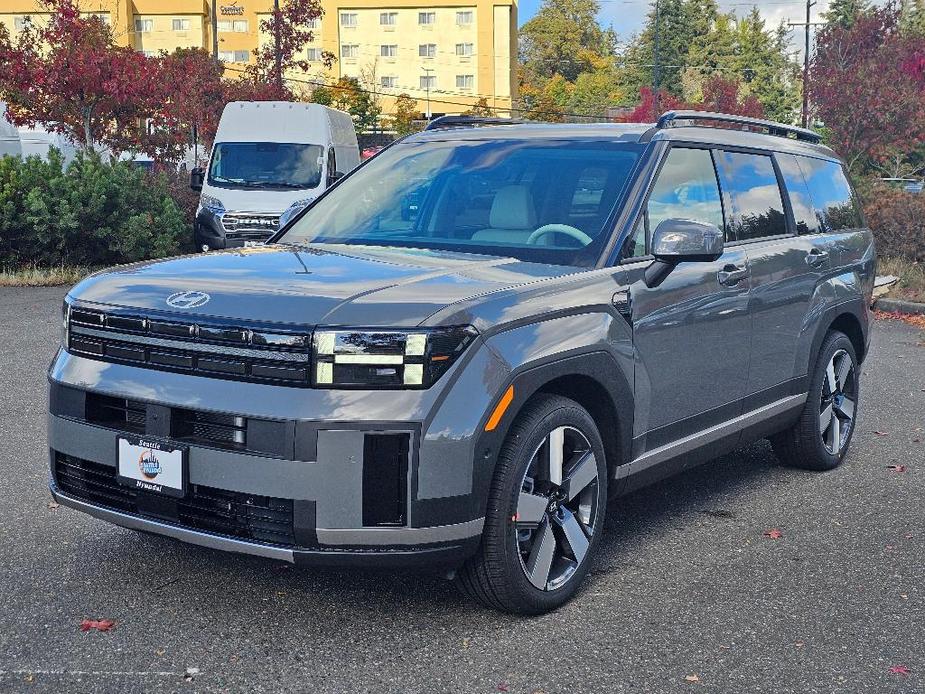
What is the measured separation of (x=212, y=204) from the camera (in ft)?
60.1

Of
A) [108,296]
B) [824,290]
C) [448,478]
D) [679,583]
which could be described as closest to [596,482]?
[679,583]

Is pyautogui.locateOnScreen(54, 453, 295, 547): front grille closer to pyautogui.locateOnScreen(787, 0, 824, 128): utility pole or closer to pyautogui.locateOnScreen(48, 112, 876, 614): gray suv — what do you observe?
pyautogui.locateOnScreen(48, 112, 876, 614): gray suv

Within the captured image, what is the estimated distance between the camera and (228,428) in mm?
3975

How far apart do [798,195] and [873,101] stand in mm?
23517

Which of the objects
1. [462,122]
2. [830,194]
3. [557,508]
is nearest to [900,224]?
[830,194]

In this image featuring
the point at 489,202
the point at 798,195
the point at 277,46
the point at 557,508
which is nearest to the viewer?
the point at 557,508

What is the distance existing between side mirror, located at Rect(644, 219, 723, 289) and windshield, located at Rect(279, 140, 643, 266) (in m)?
0.24

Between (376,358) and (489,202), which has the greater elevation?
(489,202)

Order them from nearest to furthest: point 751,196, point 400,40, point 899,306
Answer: point 751,196 → point 899,306 → point 400,40

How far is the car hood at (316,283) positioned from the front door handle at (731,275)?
1.06 meters

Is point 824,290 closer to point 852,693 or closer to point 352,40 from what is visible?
point 852,693

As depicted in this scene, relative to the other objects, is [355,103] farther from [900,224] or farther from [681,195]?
[681,195]

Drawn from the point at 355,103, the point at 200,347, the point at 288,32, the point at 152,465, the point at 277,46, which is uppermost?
the point at 288,32

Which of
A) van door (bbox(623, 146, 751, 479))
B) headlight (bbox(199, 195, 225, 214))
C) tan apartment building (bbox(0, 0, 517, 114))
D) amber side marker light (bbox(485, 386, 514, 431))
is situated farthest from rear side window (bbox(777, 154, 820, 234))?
tan apartment building (bbox(0, 0, 517, 114))
